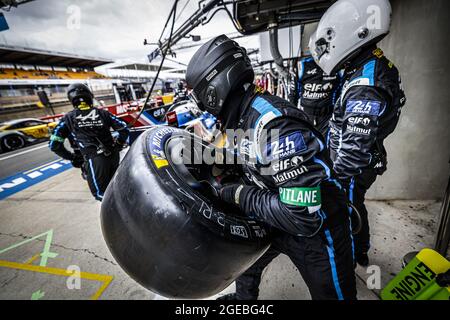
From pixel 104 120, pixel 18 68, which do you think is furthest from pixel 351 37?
pixel 18 68

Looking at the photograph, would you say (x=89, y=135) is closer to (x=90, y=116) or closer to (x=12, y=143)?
(x=90, y=116)

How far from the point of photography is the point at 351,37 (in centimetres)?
155

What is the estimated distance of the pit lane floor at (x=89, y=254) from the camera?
74.5 inches

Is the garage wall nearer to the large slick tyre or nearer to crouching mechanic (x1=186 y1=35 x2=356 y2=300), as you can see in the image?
crouching mechanic (x1=186 y1=35 x2=356 y2=300)

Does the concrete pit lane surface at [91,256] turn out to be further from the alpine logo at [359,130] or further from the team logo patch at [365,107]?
the team logo patch at [365,107]

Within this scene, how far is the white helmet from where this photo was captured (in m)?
1.50

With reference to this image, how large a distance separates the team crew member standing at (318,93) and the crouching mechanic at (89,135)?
271 cm

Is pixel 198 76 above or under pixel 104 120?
above

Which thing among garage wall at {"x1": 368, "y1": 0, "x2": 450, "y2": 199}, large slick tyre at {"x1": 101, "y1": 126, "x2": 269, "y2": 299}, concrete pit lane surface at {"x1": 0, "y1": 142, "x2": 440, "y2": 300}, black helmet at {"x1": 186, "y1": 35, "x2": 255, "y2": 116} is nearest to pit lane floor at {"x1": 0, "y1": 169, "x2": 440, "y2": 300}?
concrete pit lane surface at {"x1": 0, "y1": 142, "x2": 440, "y2": 300}

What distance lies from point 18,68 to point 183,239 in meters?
35.6

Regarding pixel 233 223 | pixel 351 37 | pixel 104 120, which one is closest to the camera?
pixel 233 223

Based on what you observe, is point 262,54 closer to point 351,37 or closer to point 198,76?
point 351,37

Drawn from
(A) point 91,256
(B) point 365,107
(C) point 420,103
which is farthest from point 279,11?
(A) point 91,256

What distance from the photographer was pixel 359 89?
137 centimetres
